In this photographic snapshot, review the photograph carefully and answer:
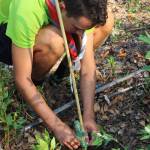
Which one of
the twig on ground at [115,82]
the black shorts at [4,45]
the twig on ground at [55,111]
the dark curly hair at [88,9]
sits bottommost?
the twig on ground at [115,82]

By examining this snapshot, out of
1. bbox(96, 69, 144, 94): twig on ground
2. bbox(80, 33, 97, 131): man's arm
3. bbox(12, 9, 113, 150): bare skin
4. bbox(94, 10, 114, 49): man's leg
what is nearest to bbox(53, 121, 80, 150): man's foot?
bbox(12, 9, 113, 150): bare skin

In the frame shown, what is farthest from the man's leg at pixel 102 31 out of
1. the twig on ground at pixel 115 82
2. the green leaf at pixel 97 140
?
the green leaf at pixel 97 140

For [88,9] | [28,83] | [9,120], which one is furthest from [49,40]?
[9,120]

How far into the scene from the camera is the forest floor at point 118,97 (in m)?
2.75

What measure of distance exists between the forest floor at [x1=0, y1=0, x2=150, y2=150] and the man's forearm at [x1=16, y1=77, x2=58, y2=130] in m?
0.28

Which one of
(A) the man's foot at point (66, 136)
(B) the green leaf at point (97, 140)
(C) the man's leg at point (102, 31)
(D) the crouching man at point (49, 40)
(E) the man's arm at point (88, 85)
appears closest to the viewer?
(B) the green leaf at point (97, 140)

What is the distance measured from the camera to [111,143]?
265cm

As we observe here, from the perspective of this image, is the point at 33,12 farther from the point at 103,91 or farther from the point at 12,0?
the point at 103,91

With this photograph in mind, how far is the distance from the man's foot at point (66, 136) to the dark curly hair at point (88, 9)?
0.56 m

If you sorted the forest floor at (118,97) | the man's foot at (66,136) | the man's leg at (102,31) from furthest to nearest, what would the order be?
1. the man's leg at (102,31)
2. the forest floor at (118,97)
3. the man's foot at (66,136)

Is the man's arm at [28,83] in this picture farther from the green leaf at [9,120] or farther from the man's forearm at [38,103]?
the green leaf at [9,120]

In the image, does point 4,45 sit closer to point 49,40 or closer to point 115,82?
point 49,40

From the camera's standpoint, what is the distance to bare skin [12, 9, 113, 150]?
2.53 meters

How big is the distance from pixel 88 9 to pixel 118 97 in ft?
2.51
